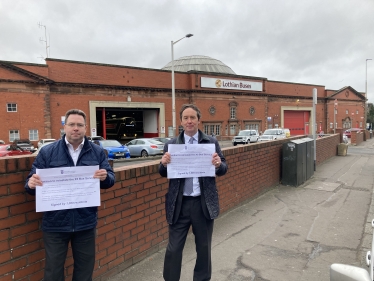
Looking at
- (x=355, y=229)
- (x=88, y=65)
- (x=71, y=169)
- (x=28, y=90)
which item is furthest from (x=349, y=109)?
(x=71, y=169)

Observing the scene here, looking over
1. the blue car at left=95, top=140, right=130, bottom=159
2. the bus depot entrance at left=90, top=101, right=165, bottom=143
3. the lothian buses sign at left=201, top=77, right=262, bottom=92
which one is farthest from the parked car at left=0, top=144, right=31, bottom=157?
the lothian buses sign at left=201, top=77, right=262, bottom=92

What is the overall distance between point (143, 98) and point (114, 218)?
108ft

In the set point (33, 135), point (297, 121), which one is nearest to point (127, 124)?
point (33, 135)

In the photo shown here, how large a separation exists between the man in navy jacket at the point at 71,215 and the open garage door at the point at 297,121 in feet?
176

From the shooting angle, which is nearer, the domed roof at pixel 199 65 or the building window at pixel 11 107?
the building window at pixel 11 107

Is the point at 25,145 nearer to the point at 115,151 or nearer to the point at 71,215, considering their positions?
the point at 115,151

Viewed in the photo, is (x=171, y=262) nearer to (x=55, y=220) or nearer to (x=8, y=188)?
(x=55, y=220)

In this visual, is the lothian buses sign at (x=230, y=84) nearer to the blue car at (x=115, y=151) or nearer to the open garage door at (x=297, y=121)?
the open garage door at (x=297, y=121)

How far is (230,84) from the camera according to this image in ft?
141

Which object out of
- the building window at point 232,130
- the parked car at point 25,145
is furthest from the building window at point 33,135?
the building window at point 232,130

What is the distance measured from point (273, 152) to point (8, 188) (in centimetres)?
704

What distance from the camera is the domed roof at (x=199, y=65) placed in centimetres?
5697

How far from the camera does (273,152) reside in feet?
27.0

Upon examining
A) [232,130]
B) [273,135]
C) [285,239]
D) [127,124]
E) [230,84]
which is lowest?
[285,239]
